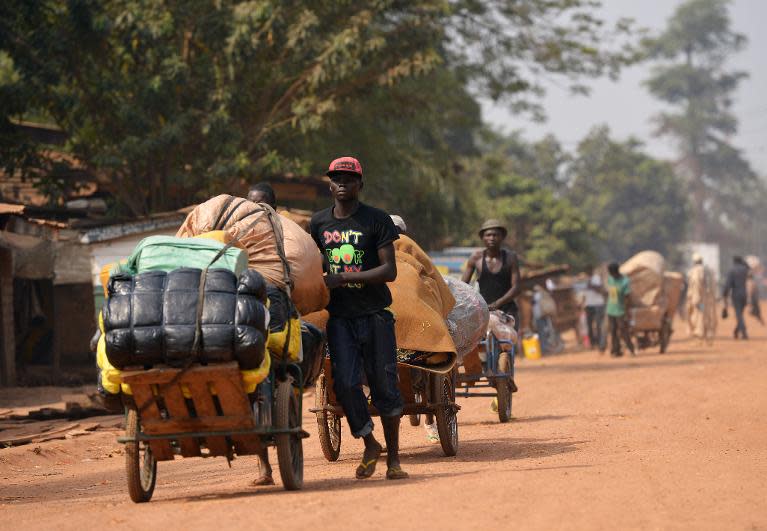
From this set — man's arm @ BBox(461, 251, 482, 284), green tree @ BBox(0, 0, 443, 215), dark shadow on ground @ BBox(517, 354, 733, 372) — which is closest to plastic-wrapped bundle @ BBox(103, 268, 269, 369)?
→ man's arm @ BBox(461, 251, 482, 284)

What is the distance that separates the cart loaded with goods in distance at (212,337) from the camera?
696 centimetres

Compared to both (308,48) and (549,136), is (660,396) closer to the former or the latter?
(308,48)

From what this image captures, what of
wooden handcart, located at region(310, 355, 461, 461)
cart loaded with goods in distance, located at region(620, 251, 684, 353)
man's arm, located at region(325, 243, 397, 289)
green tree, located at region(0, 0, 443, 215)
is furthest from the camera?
cart loaded with goods in distance, located at region(620, 251, 684, 353)

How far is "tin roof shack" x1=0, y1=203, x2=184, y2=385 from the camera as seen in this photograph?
1983 centimetres

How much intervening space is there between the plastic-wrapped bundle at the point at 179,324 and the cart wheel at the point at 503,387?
6.56m

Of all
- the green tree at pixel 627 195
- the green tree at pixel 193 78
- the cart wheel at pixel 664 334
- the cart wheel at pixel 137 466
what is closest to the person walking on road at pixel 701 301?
the cart wheel at pixel 664 334

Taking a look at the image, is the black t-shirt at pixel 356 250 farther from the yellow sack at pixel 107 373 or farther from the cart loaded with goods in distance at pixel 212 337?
the yellow sack at pixel 107 373

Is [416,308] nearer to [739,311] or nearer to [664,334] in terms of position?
[664,334]

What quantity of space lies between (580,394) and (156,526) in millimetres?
11612

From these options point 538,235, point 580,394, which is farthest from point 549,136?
point 580,394

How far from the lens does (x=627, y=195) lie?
94.2m

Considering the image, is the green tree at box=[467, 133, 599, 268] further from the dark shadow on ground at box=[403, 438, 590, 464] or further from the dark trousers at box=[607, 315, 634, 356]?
the dark shadow on ground at box=[403, 438, 590, 464]

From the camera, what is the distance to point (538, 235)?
190 ft

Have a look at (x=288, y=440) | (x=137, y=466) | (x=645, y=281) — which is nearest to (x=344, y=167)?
(x=288, y=440)
